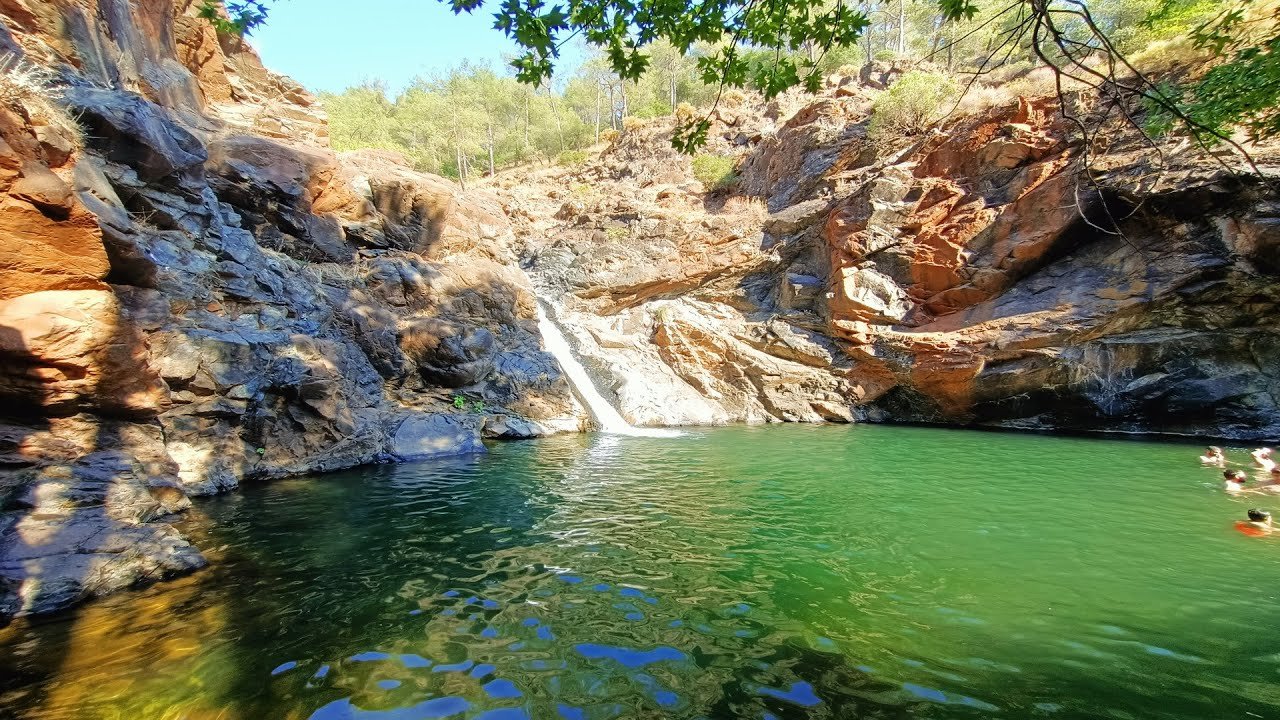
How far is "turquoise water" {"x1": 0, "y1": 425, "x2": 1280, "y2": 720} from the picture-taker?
356 centimetres

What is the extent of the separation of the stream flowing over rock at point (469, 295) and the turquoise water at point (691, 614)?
154 centimetres

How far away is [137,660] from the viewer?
13.2 ft

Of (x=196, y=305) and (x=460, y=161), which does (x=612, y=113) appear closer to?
(x=460, y=161)

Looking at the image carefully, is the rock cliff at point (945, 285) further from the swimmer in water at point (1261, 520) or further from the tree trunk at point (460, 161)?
the tree trunk at point (460, 161)

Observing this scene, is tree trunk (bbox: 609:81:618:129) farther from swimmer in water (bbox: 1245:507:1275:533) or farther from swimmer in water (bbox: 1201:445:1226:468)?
swimmer in water (bbox: 1245:507:1275:533)

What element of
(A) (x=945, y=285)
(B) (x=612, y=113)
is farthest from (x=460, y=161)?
(A) (x=945, y=285)

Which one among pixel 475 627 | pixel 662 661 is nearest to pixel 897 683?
pixel 662 661

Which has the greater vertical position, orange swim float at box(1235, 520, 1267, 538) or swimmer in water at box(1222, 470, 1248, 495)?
swimmer in water at box(1222, 470, 1248, 495)

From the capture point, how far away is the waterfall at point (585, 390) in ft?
56.1

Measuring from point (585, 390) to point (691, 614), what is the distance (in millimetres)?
14417

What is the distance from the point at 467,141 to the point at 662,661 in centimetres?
4366

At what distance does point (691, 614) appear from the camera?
4.63 m

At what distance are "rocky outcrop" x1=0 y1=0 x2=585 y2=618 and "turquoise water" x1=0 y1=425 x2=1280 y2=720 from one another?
1388mm

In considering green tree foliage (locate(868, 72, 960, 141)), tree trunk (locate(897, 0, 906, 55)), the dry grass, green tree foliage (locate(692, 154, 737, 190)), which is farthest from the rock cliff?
tree trunk (locate(897, 0, 906, 55))
